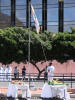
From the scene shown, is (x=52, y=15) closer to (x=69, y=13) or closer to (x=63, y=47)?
(x=69, y=13)

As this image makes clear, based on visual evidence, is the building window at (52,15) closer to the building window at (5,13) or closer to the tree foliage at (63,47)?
the building window at (5,13)

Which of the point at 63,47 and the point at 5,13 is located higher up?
the point at 5,13

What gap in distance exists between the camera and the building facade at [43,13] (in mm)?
46156

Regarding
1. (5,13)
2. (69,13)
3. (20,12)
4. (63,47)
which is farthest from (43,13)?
(63,47)

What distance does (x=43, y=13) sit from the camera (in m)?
46.7

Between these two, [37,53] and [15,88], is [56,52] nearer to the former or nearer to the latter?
[37,53]

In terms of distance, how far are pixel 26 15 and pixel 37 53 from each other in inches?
521

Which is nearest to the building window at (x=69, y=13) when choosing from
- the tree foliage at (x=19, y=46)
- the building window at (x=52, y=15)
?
the building window at (x=52, y=15)

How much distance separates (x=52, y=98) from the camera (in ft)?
44.3

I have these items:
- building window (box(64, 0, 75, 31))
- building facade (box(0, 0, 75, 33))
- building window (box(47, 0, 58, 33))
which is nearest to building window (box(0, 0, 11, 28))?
building facade (box(0, 0, 75, 33))

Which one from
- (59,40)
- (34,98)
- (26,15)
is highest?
(26,15)

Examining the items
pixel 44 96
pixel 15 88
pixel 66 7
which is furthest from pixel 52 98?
pixel 66 7

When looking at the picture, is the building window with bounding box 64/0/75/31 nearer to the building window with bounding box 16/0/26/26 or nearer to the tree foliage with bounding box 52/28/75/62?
Answer: the building window with bounding box 16/0/26/26

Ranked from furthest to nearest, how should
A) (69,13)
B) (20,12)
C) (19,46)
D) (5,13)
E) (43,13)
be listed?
(5,13)
(20,12)
(43,13)
(69,13)
(19,46)
